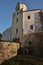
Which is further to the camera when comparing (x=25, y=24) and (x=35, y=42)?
(x=25, y=24)

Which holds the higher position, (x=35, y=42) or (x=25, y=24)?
(x=25, y=24)

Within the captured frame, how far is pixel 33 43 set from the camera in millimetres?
49719

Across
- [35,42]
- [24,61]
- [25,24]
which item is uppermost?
[25,24]

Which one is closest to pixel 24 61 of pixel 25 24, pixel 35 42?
pixel 35 42

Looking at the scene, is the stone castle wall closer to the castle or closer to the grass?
the castle

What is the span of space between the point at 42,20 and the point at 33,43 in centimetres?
736

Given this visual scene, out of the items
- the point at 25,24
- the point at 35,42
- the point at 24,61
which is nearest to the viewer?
the point at 24,61

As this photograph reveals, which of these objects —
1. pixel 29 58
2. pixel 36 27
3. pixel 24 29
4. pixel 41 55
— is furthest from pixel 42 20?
pixel 29 58

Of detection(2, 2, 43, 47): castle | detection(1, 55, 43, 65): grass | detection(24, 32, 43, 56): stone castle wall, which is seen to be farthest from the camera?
detection(2, 2, 43, 47): castle

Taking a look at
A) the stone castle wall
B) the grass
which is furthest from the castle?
the grass

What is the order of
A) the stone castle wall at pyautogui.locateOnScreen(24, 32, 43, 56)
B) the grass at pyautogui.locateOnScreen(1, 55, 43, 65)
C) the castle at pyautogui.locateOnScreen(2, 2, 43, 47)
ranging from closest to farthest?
the grass at pyautogui.locateOnScreen(1, 55, 43, 65)
the stone castle wall at pyautogui.locateOnScreen(24, 32, 43, 56)
the castle at pyautogui.locateOnScreen(2, 2, 43, 47)

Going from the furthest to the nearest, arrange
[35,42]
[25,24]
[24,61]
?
1. [25,24]
2. [35,42]
3. [24,61]

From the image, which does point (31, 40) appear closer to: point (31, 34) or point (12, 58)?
point (31, 34)

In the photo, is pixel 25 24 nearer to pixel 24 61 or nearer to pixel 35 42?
pixel 35 42
